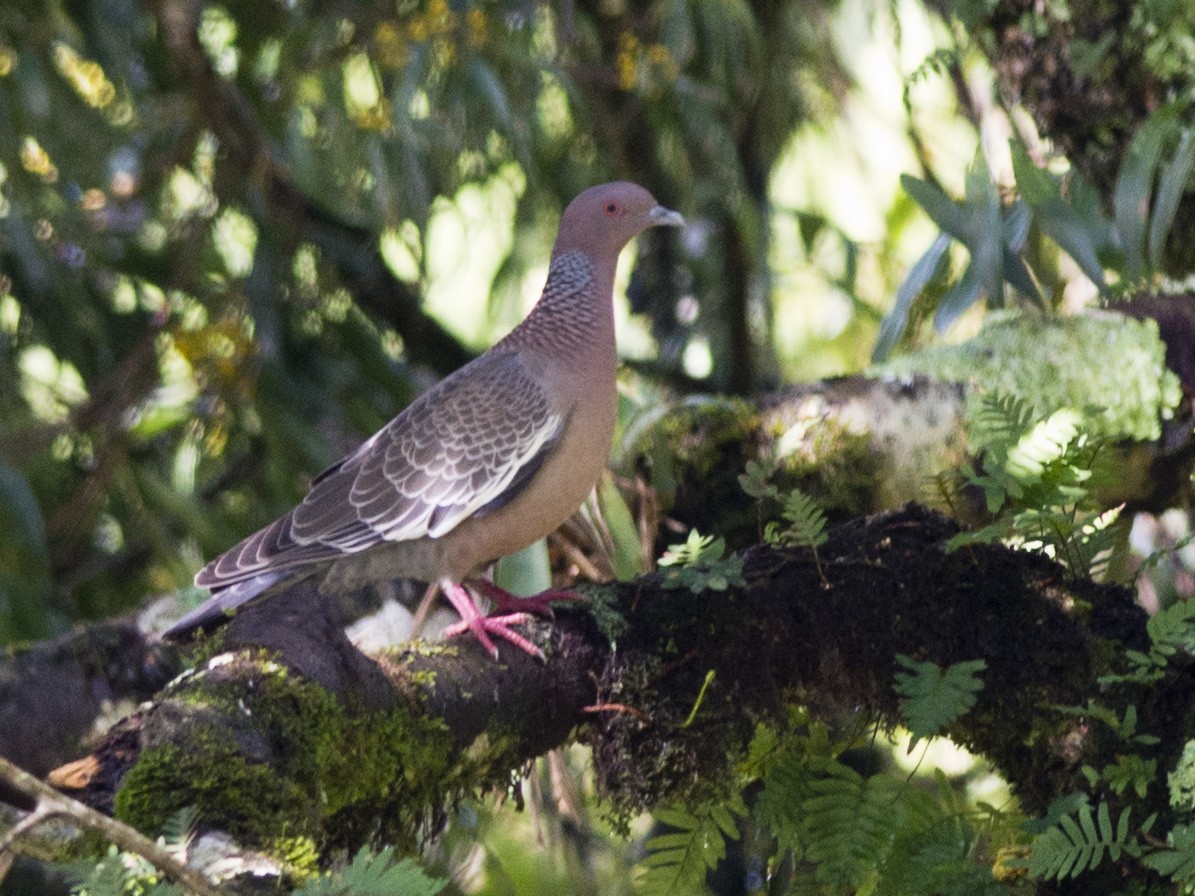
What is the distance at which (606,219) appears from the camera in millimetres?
3979

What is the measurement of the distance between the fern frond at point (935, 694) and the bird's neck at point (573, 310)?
4.73ft

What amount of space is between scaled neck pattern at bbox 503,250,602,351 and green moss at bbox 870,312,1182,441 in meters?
0.77

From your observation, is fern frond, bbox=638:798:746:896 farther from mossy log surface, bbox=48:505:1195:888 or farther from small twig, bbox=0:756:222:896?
small twig, bbox=0:756:222:896

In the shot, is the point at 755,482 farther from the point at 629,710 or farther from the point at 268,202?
the point at 268,202

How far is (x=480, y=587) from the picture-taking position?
3.40 metres

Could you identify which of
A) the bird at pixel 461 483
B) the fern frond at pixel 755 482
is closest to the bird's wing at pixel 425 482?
the bird at pixel 461 483

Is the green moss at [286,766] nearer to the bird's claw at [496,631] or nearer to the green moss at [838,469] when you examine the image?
the bird's claw at [496,631]

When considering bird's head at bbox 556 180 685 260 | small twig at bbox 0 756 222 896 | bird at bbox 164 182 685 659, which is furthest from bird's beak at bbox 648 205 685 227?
small twig at bbox 0 756 222 896

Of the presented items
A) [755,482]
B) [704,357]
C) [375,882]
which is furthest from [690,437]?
[704,357]

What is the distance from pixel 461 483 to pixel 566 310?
57 cm

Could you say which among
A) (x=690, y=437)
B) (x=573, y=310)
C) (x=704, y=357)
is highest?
(x=573, y=310)

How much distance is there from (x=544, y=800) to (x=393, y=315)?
245 cm

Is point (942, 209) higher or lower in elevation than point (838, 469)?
higher

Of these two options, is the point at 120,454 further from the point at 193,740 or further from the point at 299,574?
the point at 193,740
